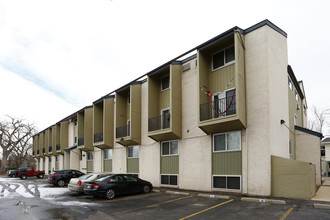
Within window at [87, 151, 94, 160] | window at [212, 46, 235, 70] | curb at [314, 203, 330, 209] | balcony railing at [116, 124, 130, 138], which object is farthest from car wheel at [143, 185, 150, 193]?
window at [87, 151, 94, 160]

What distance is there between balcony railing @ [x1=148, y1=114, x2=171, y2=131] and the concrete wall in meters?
8.05

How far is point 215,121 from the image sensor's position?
48.6ft

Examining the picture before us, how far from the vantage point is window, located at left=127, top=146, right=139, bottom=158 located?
22.7m

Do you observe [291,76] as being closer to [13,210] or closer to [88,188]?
[88,188]

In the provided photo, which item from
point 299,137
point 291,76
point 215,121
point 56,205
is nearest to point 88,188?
point 56,205

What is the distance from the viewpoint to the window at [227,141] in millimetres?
14984

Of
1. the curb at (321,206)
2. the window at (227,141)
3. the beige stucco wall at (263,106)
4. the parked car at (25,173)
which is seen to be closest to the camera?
the curb at (321,206)

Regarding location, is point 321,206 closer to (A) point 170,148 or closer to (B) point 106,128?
(A) point 170,148

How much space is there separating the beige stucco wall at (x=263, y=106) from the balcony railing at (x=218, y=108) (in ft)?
2.93

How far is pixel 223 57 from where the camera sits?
16.5m

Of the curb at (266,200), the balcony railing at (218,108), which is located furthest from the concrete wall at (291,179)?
the balcony railing at (218,108)

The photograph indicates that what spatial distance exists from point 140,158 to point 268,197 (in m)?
11.4

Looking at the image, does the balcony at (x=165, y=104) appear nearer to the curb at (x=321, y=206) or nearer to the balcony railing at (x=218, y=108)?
the balcony railing at (x=218, y=108)

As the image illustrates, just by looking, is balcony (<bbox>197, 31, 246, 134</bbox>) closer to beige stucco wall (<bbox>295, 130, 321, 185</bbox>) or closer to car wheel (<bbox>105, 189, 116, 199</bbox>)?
car wheel (<bbox>105, 189, 116, 199</bbox>)
